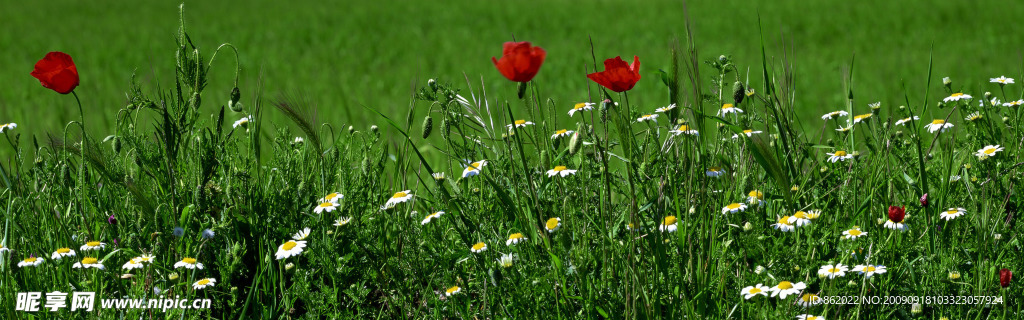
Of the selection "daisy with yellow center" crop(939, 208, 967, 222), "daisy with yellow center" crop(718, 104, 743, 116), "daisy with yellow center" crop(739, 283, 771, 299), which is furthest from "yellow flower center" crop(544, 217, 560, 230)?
"daisy with yellow center" crop(939, 208, 967, 222)

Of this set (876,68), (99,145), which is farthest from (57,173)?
(876,68)

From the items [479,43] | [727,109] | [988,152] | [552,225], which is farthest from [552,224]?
[479,43]

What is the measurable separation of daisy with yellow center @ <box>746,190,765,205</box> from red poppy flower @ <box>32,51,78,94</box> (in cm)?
137

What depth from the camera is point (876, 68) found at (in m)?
6.72

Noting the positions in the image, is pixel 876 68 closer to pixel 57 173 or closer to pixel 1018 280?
pixel 1018 280

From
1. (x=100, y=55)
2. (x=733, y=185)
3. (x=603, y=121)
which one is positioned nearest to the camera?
(x=603, y=121)

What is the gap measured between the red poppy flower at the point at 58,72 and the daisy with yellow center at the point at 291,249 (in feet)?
1.79

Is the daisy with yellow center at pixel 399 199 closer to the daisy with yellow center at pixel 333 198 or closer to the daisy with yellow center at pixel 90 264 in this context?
the daisy with yellow center at pixel 333 198

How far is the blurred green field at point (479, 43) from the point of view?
6.01 m

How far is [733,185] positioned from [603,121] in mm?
377

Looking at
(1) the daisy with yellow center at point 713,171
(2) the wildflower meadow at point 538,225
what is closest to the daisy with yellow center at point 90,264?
(2) the wildflower meadow at point 538,225

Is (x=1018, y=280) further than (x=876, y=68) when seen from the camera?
Answer: No

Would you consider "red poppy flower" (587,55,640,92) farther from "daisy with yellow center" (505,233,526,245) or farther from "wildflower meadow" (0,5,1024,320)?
"daisy with yellow center" (505,233,526,245)

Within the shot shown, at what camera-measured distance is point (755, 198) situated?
164 cm
